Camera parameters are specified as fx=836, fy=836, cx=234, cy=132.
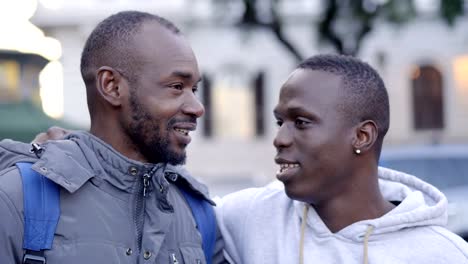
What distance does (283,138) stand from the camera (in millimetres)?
3287

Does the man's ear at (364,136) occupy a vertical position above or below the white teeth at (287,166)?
above

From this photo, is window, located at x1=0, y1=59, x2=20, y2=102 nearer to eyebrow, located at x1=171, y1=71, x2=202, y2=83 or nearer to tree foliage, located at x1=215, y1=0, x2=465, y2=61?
tree foliage, located at x1=215, y1=0, x2=465, y2=61

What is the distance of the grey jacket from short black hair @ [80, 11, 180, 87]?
269 millimetres

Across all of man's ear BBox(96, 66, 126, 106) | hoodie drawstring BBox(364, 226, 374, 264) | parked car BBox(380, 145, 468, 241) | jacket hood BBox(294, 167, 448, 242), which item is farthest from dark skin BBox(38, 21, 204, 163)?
parked car BBox(380, 145, 468, 241)

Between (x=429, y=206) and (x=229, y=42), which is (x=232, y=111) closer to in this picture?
(x=229, y=42)

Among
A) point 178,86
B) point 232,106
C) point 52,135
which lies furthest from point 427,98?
point 178,86

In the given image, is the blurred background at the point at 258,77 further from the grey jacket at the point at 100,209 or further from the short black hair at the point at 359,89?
the grey jacket at the point at 100,209

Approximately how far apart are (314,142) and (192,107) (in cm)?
50

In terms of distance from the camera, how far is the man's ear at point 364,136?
3293mm

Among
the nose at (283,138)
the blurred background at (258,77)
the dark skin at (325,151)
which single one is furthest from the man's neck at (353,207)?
the blurred background at (258,77)

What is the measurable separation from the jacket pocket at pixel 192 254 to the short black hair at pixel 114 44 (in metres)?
0.66

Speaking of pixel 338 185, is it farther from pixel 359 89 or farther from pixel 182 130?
pixel 182 130

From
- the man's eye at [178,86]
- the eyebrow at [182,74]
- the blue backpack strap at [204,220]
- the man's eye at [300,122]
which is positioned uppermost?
the eyebrow at [182,74]

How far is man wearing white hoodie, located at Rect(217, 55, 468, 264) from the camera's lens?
3.21m
